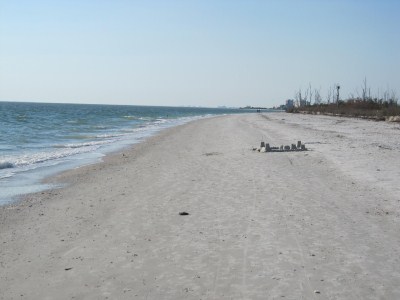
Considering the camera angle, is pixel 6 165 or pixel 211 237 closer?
pixel 211 237

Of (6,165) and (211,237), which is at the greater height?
(211,237)

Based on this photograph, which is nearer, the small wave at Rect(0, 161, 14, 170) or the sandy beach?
the sandy beach

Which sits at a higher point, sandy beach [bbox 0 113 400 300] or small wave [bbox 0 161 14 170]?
sandy beach [bbox 0 113 400 300]

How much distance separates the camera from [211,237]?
6.95 m

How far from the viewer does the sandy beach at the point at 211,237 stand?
202 inches

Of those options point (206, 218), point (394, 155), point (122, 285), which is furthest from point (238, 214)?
point (394, 155)

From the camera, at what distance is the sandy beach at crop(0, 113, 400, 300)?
202 inches

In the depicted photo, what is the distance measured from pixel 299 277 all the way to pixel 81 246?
3306mm

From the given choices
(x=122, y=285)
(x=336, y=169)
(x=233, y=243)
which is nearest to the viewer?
(x=122, y=285)

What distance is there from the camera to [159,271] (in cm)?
559

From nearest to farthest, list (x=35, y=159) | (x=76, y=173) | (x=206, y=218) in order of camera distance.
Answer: (x=206, y=218) < (x=76, y=173) < (x=35, y=159)

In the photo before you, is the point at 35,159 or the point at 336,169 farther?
the point at 35,159

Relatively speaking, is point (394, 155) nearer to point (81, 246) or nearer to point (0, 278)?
point (81, 246)

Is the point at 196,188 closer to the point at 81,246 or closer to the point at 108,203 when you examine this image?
the point at 108,203
